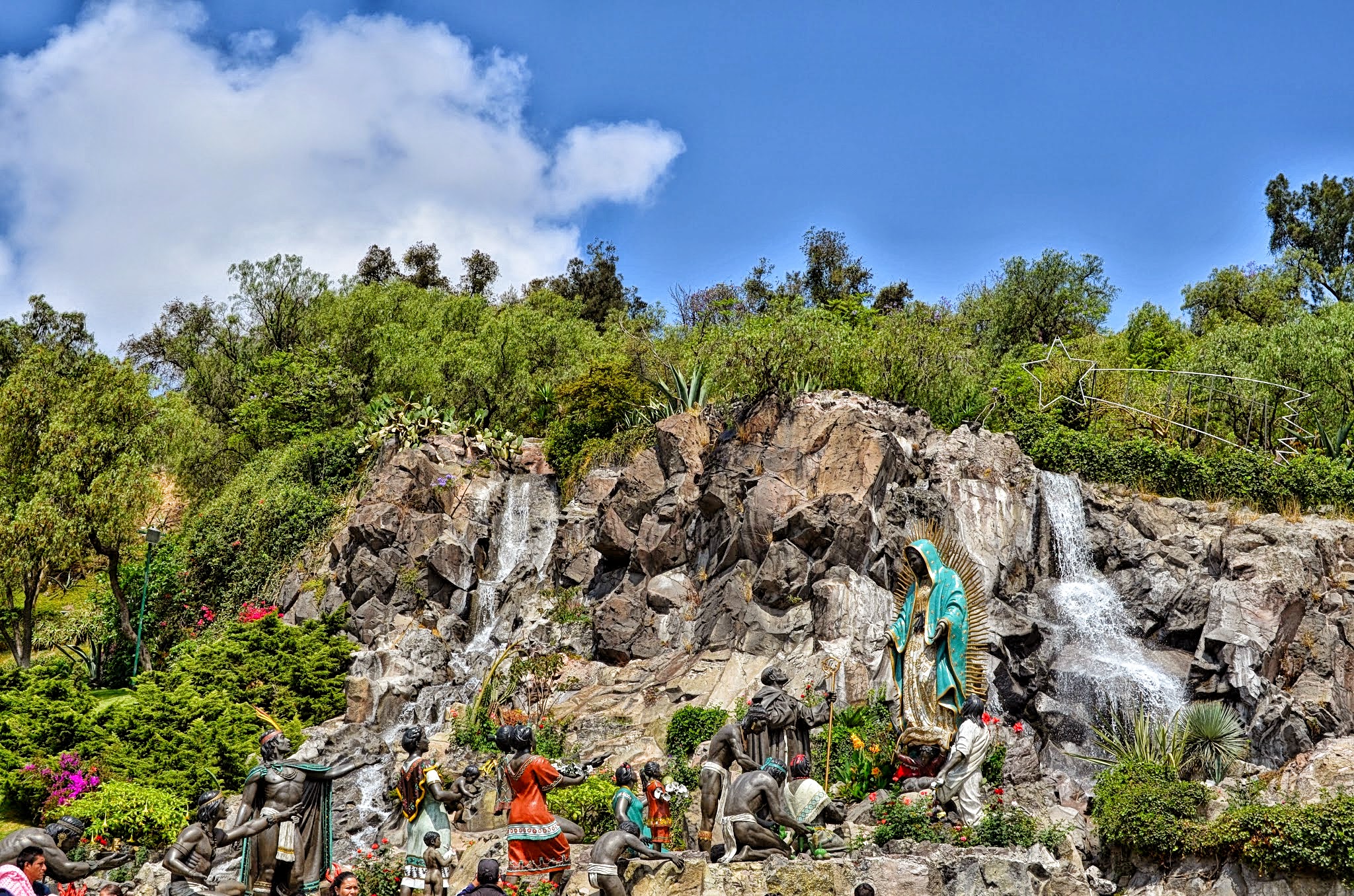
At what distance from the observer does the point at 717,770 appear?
11.8 metres

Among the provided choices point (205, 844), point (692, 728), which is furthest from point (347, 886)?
point (692, 728)

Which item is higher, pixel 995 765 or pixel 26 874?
pixel 995 765

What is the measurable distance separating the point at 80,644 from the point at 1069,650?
2799 cm

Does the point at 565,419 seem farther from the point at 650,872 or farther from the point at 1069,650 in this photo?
the point at 650,872

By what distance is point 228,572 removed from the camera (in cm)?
3005

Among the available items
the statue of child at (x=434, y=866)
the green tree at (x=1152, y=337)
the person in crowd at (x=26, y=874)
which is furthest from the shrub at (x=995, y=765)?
the green tree at (x=1152, y=337)

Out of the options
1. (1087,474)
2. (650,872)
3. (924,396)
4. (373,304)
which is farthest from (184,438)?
(650,872)

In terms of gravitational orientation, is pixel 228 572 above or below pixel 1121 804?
above

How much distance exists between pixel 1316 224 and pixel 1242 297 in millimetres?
8690

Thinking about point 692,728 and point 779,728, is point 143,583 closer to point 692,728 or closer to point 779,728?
point 692,728

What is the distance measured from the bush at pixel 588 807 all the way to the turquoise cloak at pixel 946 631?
175 inches

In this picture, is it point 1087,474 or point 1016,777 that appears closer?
point 1016,777

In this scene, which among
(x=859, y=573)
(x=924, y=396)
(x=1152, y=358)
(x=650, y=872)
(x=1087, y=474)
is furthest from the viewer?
(x=1152, y=358)

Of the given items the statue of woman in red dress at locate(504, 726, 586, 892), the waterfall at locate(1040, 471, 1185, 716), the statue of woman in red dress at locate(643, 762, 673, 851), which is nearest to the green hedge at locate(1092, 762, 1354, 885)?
the waterfall at locate(1040, 471, 1185, 716)
